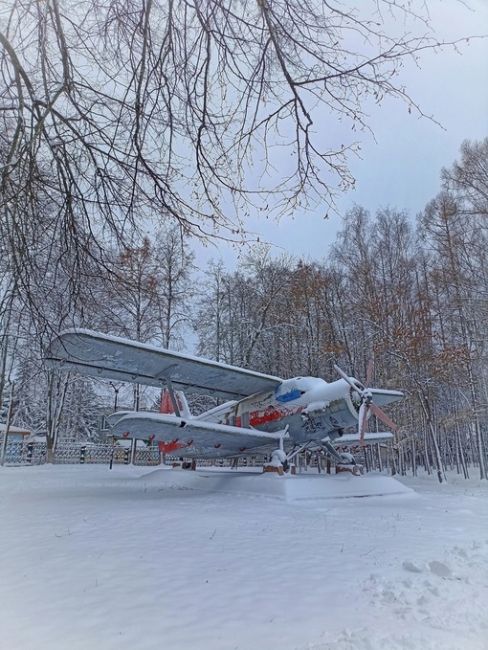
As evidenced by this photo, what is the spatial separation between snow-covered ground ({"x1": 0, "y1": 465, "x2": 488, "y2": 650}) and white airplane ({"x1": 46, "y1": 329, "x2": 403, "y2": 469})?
2.93 m

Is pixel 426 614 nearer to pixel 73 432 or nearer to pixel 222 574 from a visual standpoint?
pixel 222 574

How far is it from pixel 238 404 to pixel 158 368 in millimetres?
3570

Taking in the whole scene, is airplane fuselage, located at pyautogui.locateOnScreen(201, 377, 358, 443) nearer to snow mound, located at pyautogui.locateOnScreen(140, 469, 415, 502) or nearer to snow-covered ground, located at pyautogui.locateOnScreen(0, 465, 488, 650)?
snow mound, located at pyautogui.locateOnScreen(140, 469, 415, 502)

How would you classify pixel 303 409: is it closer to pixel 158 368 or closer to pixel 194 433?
pixel 194 433

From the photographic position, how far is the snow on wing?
9742 mm

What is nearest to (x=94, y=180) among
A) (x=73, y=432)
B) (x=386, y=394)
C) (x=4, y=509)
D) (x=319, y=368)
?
(x=4, y=509)

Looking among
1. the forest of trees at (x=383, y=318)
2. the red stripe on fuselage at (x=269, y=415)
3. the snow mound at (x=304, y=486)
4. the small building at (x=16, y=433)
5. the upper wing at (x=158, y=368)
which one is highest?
the forest of trees at (x=383, y=318)

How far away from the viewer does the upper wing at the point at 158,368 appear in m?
9.17

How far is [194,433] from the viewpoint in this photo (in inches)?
412

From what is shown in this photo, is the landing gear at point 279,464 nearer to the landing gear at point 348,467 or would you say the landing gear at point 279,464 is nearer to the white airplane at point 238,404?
the white airplane at point 238,404

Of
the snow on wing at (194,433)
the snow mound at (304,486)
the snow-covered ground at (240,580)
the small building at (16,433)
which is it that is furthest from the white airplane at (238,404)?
the small building at (16,433)

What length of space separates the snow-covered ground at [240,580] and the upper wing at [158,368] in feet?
10.2

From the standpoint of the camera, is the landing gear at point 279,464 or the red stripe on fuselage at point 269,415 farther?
the red stripe on fuselage at point 269,415

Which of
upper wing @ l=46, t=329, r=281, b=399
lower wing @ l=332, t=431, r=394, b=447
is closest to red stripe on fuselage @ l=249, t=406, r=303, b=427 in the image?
upper wing @ l=46, t=329, r=281, b=399
